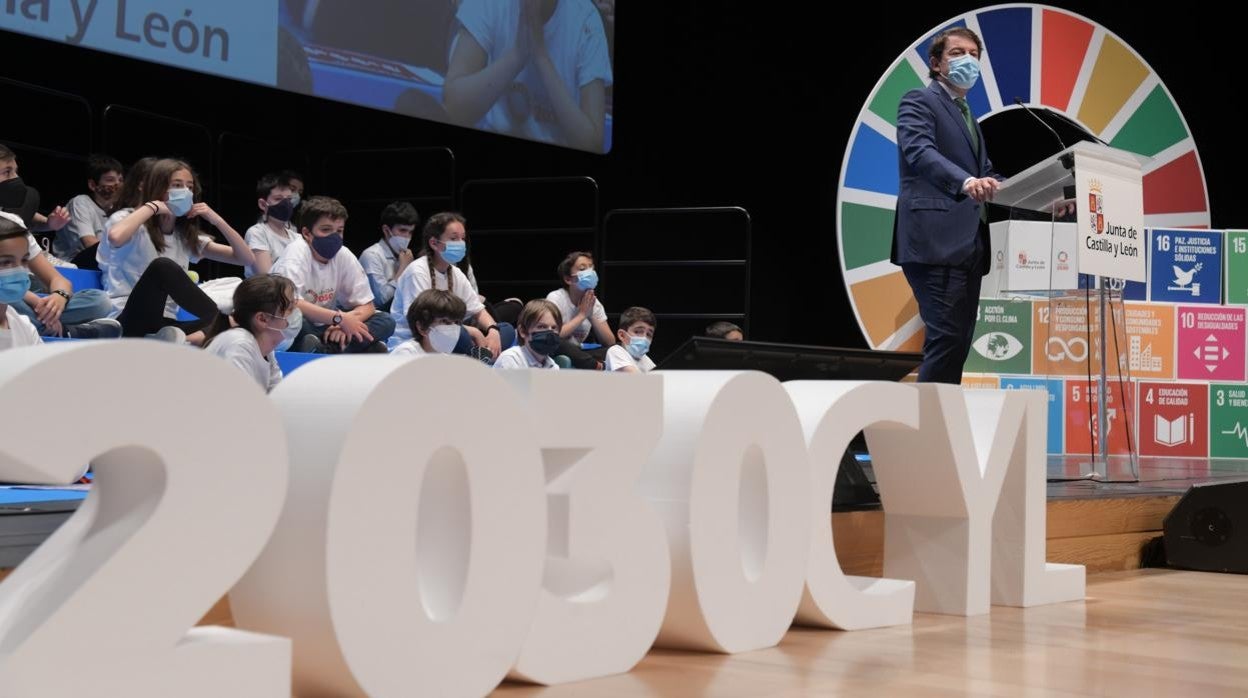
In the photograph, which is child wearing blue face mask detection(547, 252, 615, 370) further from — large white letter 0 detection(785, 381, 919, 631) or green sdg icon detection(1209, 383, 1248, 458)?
large white letter 0 detection(785, 381, 919, 631)

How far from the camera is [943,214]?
3.66m

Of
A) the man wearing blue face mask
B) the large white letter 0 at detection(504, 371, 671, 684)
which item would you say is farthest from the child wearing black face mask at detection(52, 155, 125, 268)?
the large white letter 0 at detection(504, 371, 671, 684)

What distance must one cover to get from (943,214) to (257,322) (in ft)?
5.96

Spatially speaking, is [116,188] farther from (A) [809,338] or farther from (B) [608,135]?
(A) [809,338]

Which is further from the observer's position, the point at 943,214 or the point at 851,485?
the point at 943,214

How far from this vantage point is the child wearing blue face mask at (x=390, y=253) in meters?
5.82

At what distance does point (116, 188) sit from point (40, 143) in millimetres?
548

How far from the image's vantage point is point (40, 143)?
5.49m

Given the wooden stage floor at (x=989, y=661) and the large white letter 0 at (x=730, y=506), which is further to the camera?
the large white letter 0 at (x=730, y=506)

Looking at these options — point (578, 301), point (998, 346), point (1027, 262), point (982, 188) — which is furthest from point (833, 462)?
point (1027, 262)

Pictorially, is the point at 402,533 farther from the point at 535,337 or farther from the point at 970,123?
the point at 535,337

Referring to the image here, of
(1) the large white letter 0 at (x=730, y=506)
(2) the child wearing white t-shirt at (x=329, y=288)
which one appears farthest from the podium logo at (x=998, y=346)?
(1) the large white letter 0 at (x=730, y=506)

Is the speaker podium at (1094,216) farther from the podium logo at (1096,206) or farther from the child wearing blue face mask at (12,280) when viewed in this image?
the child wearing blue face mask at (12,280)

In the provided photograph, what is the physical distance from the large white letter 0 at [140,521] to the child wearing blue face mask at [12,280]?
65.6 inches
